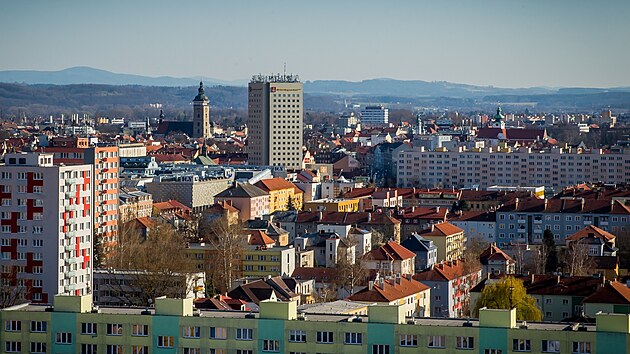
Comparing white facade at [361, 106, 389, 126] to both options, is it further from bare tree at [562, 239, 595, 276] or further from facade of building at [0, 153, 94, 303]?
facade of building at [0, 153, 94, 303]

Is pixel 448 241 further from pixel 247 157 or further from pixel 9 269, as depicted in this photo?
pixel 247 157

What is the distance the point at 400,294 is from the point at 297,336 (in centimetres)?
1179

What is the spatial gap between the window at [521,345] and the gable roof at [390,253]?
18.9 m

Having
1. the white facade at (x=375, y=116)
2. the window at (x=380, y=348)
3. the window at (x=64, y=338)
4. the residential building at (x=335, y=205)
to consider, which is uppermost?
the window at (x=380, y=348)

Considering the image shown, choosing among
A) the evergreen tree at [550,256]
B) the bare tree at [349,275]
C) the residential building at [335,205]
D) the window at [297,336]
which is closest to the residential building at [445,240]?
the evergreen tree at [550,256]

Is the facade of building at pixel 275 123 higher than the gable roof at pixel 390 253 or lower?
higher

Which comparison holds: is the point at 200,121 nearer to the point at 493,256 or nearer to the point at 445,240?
the point at 445,240

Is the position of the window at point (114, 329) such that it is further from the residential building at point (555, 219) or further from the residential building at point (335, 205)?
the residential building at point (335, 205)

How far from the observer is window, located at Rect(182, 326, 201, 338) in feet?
68.1

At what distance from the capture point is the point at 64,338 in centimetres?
2123

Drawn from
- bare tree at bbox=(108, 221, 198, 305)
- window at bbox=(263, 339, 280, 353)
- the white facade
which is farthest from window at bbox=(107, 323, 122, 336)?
the white facade

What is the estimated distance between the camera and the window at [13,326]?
21391 millimetres

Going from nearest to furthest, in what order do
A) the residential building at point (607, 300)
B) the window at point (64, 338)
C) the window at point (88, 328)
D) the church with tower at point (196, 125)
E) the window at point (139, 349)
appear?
the window at point (139, 349) < the window at point (88, 328) < the window at point (64, 338) < the residential building at point (607, 300) < the church with tower at point (196, 125)

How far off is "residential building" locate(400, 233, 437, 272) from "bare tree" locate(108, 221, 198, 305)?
235 inches
